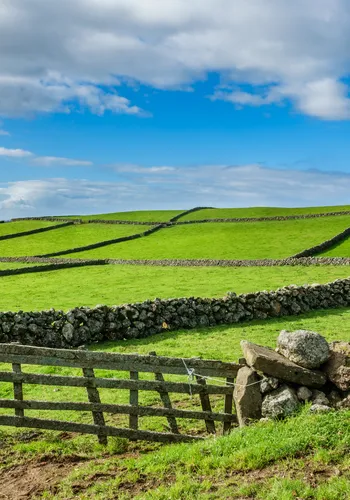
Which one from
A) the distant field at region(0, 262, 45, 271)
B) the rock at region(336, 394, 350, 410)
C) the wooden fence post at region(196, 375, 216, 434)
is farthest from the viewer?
the distant field at region(0, 262, 45, 271)

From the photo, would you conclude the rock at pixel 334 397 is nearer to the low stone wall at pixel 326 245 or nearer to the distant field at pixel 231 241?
the low stone wall at pixel 326 245

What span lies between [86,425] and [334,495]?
5.18 metres

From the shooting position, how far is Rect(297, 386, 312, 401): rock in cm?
1086

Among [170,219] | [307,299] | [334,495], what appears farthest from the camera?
[170,219]

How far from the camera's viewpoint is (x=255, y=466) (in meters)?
8.47

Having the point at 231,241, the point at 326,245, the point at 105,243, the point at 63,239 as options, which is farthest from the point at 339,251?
the point at 63,239

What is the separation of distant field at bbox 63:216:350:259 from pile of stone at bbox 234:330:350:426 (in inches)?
1636

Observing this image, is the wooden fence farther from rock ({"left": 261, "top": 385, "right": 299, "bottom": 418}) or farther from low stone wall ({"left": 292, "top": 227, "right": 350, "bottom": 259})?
low stone wall ({"left": 292, "top": 227, "right": 350, "bottom": 259})

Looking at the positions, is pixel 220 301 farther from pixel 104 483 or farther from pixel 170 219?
pixel 170 219

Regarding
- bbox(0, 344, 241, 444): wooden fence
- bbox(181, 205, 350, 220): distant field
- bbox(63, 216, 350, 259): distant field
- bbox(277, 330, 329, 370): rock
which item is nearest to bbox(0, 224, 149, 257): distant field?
bbox(63, 216, 350, 259): distant field

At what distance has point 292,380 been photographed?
430 inches

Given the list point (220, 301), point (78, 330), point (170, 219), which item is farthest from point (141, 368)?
point (170, 219)

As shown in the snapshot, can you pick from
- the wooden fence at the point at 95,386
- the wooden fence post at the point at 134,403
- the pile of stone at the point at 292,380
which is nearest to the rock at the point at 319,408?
the pile of stone at the point at 292,380

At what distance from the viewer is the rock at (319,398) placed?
417 inches
